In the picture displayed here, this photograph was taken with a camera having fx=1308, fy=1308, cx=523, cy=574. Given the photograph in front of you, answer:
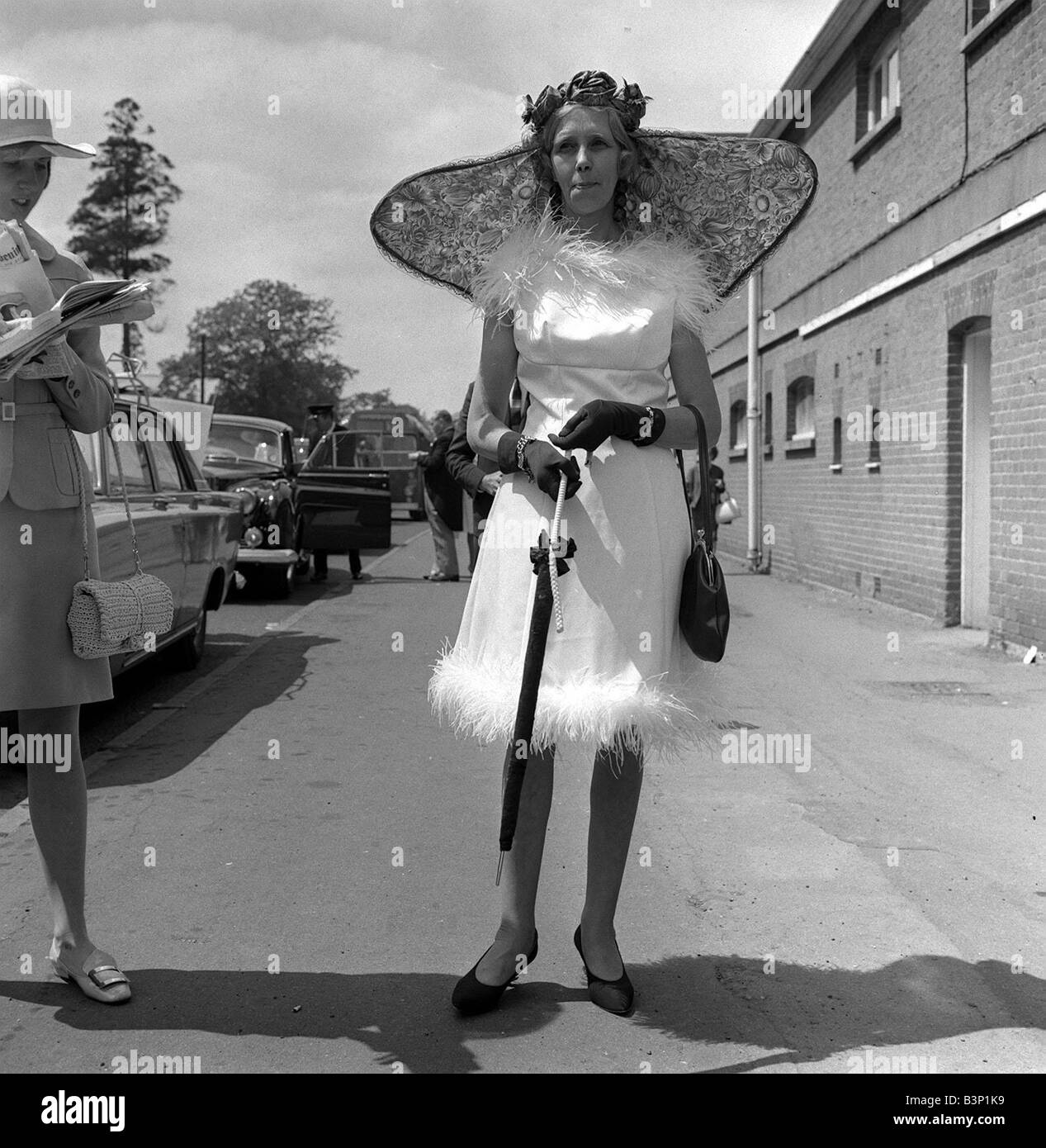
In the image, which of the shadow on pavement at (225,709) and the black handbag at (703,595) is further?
the shadow on pavement at (225,709)

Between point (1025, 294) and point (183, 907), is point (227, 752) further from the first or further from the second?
point (1025, 294)

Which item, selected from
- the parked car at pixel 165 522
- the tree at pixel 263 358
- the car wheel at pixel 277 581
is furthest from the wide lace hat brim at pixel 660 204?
the tree at pixel 263 358

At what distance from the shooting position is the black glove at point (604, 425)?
2.99 m

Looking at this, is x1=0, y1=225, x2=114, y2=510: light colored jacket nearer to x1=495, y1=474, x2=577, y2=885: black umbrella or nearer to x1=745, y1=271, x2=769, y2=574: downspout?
x1=495, y1=474, x2=577, y2=885: black umbrella

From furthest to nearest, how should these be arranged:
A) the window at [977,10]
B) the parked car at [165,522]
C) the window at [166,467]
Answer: the window at [977,10] < the window at [166,467] < the parked car at [165,522]

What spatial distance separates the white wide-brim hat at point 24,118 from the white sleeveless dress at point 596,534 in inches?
43.4

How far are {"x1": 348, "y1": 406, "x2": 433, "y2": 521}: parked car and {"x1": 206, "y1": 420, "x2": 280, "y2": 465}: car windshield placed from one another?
17.8 m

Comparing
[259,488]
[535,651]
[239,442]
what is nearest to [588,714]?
[535,651]

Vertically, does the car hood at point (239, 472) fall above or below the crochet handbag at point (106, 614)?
above

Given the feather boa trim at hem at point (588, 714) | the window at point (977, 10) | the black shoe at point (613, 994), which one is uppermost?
the window at point (977, 10)

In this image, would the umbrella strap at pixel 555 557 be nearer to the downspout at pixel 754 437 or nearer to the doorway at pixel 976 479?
the doorway at pixel 976 479

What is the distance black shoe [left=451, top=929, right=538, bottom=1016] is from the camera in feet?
10.5

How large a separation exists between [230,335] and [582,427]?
Result: 8459 cm
